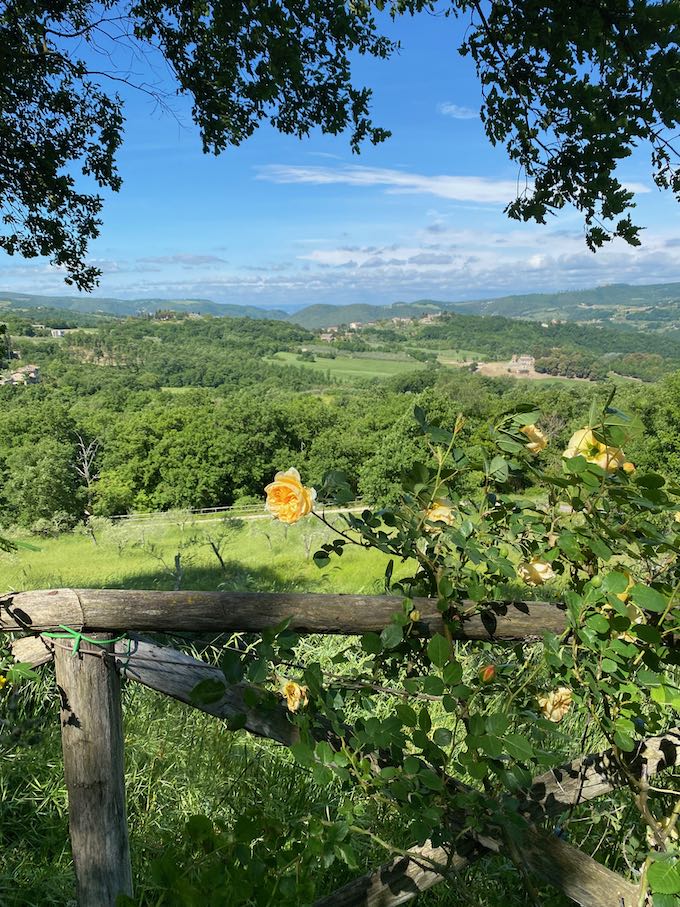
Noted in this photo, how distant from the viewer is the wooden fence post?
116 cm

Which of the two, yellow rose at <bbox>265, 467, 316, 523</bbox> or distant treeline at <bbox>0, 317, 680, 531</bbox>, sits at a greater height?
yellow rose at <bbox>265, 467, 316, 523</bbox>

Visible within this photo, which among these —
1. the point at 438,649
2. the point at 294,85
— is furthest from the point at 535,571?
the point at 294,85

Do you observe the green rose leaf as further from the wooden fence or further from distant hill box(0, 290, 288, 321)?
distant hill box(0, 290, 288, 321)

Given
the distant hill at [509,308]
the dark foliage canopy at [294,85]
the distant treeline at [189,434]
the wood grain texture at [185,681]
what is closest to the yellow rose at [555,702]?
the wood grain texture at [185,681]

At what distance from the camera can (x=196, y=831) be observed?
2.96 feet

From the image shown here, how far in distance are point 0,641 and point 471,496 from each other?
1.00 metres

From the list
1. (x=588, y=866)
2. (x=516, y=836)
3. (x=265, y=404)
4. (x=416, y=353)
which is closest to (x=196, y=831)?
(x=516, y=836)

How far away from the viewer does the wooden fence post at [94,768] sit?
1.16 m

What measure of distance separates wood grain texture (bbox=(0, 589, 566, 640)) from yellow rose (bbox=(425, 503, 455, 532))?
5.9 inches

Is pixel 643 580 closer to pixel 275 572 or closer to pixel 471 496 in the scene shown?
pixel 471 496

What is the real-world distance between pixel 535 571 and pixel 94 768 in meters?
0.95

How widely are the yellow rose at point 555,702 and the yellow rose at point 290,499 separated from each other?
59 cm

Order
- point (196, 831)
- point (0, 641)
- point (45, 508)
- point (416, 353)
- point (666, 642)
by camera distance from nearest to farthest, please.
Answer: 1. point (196, 831)
2. point (666, 642)
3. point (0, 641)
4. point (45, 508)
5. point (416, 353)

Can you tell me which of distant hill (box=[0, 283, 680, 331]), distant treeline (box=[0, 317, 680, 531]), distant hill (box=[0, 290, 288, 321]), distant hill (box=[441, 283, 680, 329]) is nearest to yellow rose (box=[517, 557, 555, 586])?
distant treeline (box=[0, 317, 680, 531])
